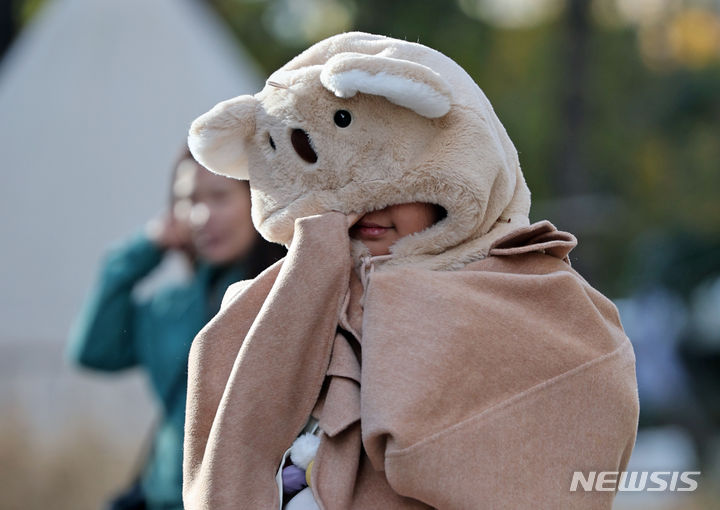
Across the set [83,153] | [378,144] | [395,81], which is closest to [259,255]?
[378,144]

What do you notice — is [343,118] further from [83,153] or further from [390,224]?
[83,153]

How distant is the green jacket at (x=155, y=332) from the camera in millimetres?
3260

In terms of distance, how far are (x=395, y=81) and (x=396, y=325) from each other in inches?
16.7

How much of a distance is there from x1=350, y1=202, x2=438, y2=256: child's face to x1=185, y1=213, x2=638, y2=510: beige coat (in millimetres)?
79

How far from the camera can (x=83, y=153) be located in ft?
25.6

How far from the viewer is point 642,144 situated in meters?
24.0

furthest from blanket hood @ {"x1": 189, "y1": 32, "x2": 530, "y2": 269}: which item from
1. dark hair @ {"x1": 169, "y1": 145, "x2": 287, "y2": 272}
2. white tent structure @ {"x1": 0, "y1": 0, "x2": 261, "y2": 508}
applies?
white tent structure @ {"x1": 0, "y1": 0, "x2": 261, "y2": 508}

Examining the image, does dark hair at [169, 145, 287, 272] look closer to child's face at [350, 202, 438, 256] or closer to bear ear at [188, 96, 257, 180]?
bear ear at [188, 96, 257, 180]

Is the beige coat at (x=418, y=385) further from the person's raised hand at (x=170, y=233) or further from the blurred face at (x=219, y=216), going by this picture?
the person's raised hand at (x=170, y=233)

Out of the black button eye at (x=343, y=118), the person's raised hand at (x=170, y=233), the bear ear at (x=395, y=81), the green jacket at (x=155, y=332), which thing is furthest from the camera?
the person's raised hand at (x=170, y=233)

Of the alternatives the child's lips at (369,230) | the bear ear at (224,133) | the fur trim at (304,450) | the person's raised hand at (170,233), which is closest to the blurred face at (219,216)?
the person's raised hand at (170,233)

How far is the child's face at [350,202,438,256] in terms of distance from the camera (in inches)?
79.5

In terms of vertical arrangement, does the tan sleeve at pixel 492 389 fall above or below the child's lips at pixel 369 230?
below

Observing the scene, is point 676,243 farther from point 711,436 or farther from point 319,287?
point 319,287
